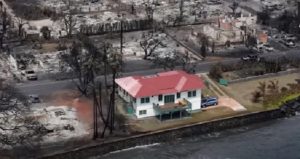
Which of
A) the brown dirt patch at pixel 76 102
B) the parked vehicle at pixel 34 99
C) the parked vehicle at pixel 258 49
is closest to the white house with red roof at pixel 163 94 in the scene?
the brown dirt patch at pixel 76 102

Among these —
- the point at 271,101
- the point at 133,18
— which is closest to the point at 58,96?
the point at 271,101

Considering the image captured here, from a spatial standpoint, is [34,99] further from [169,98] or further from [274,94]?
[274,94]

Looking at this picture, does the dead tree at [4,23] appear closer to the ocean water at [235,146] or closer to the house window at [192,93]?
the house window at [192,93]

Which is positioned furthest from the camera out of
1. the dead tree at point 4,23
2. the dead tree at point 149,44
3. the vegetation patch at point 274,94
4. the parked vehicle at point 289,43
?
the parked vehicle at point 289,43

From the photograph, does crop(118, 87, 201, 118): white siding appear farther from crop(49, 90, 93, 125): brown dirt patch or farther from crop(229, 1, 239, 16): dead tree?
crop(229, 1, 239, 16): dead tree

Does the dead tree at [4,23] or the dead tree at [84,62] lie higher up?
the dead tree at [4,23]
